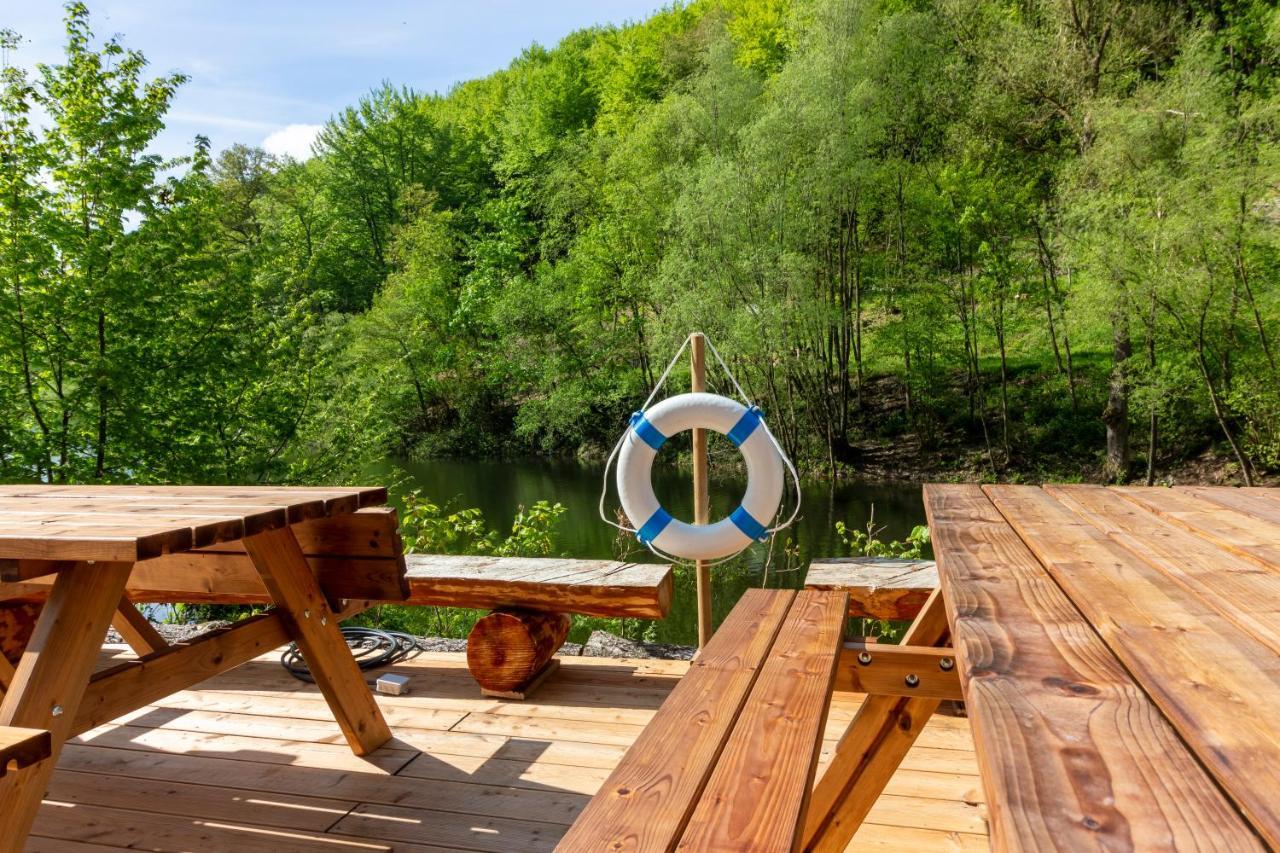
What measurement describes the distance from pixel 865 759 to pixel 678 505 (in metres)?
8.87

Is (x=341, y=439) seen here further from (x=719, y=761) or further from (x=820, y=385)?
(x=820, y=385)

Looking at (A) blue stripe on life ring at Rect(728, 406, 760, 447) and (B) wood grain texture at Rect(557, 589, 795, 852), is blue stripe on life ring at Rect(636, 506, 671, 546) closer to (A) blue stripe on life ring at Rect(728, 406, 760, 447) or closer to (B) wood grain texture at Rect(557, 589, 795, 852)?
(A) blue stripe on life ring at Rect(728, 406, 760, 447)

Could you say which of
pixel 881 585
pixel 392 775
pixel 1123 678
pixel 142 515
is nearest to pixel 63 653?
pixel 142 515

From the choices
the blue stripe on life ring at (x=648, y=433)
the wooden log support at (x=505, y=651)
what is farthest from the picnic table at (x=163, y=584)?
the blue stripe on life ring at (x=648, y=433)

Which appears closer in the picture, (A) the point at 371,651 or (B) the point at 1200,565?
(B) the point at 1200,565

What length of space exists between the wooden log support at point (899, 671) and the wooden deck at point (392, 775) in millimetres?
466

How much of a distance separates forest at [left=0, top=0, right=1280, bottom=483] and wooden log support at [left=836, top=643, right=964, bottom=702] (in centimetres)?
522

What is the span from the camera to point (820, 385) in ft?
42.4

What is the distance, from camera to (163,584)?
1.80 m

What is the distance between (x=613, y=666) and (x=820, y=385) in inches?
440

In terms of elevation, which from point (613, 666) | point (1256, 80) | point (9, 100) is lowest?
point (613, 666)

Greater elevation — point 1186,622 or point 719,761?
point 1186,622

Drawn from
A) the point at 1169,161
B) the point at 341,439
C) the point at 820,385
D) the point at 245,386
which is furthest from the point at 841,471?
the point at 245,386

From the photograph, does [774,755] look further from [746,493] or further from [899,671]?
[746,493]
